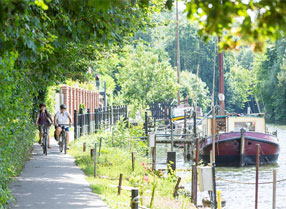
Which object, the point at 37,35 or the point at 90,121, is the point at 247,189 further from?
the point at 37,35

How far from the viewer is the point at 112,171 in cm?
1433

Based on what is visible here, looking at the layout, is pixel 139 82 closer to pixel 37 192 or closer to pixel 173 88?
pixel 173 88

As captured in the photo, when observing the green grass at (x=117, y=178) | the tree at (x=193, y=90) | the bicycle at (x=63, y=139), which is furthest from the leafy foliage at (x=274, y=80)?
the green grass at (x=117, y=178)

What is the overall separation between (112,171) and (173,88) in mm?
35697

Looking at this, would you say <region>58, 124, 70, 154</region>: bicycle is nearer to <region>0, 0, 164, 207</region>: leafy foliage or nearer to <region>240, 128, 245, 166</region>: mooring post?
<region>0, 0, 164, 207</region>: leafy foliage

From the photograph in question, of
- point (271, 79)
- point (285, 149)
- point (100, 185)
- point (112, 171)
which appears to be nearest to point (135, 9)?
point (100, 185)

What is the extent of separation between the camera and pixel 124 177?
14.0 m

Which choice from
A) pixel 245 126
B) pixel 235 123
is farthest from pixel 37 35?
pixel 245 126

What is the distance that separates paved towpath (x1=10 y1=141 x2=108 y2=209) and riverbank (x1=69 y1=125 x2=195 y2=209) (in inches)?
9.8

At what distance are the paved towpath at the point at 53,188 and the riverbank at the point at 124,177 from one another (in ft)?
0.82

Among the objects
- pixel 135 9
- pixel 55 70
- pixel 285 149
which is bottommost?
pixel 285 149

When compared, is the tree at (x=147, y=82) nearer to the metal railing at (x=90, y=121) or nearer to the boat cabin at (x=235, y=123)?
the metal railing at (x=90, y=121)

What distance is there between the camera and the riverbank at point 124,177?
10984mm

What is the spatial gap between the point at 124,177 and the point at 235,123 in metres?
20.2
